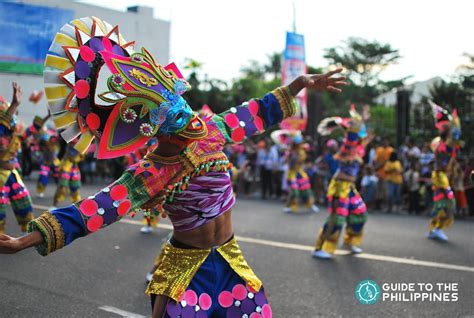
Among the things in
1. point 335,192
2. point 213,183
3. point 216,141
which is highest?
point 216,141

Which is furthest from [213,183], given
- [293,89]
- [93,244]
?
[93,244]

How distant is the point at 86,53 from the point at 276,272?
14.1 ft

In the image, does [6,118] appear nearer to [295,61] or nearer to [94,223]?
→ [94,223]

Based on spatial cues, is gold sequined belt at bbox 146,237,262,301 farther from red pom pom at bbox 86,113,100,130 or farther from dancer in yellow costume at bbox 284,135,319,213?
dancer in yellow costume at bbox 284,135,319,213

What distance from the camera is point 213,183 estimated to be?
113 inches

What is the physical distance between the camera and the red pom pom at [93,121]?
8.89 feet

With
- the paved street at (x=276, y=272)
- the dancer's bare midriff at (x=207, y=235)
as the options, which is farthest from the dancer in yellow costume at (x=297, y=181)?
the dancer's bare midriff at (x=207, y=235)

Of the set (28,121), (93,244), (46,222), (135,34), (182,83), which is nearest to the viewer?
(46,222)

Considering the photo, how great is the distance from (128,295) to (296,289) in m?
1.69

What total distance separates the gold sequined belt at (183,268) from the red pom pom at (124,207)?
1.50 feet

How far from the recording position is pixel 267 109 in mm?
3234

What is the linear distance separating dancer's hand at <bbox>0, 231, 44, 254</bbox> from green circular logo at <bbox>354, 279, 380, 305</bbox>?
3.68 metres

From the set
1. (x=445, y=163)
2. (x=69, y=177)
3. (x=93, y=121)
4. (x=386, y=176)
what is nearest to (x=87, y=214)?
(x=93, y=121)

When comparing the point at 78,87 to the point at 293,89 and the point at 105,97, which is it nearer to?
the point at 105,97
